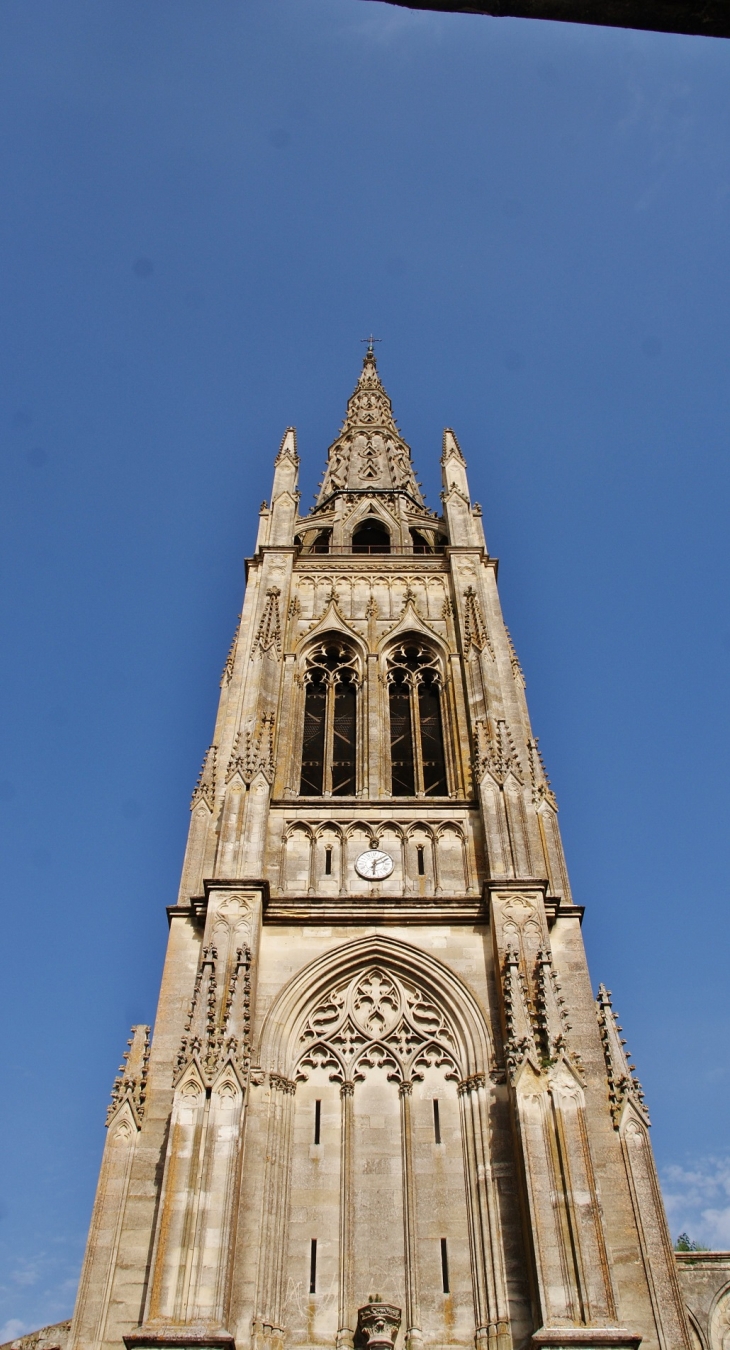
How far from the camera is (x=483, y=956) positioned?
1630 cm

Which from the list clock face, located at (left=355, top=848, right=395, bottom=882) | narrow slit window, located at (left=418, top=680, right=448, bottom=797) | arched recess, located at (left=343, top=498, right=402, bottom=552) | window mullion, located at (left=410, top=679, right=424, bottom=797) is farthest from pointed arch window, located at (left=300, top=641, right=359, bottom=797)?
arched recess, located at (left=343, top=498, right=402, bottom=552)

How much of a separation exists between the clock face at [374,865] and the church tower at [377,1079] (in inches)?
2.0

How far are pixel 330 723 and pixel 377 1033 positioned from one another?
25.4 feet

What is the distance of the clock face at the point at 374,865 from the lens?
17.6 metres

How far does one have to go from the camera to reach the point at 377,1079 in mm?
15258

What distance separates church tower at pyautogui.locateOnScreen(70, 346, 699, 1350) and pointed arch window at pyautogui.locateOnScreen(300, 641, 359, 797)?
10 cm

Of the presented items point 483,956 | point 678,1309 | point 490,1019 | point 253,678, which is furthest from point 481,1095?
point 253,678

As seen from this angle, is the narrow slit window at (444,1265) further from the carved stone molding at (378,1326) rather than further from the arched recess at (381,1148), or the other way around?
the carved stone molding at (378,1326)

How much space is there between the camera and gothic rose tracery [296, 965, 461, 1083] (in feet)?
50.3

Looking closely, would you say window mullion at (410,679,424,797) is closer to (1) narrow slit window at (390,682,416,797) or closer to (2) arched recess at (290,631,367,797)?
(1) narrow slit window at (390,682,416,797)

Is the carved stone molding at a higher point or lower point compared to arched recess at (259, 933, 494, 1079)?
lower

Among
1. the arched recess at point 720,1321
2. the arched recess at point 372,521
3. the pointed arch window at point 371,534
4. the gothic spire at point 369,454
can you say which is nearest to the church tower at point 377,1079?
the arched recess at point 720,1321

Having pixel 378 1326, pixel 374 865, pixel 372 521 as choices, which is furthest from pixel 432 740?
pixel 378 1326

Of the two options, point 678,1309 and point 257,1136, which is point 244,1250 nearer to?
point 257,1136
